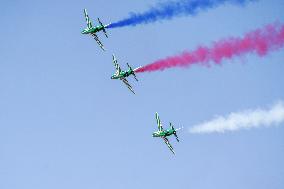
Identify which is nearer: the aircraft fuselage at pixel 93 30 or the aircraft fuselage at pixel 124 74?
the aircraft fuselage at pixel 124 74

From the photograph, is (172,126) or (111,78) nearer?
(172,126)

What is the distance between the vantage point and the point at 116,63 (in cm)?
10562

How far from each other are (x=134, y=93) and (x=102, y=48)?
342 inches

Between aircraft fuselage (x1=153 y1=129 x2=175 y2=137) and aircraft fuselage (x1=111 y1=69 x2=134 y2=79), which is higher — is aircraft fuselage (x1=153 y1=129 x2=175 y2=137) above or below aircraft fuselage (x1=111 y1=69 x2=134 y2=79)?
below

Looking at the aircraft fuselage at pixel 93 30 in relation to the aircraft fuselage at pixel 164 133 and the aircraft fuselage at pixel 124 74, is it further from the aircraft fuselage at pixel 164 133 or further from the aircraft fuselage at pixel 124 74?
the aircraft fuselage at pixel 164 133

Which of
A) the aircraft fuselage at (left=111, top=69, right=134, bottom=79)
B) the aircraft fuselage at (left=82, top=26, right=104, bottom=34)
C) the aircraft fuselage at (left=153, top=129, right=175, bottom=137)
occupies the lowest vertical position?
the aircraft fuselage at (left=153, top=129, right=175, bottom=137)

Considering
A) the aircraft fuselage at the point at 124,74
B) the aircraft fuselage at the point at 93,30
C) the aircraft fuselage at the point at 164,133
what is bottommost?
the aircraft fuselage at the point at 164,133

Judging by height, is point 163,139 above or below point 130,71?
below

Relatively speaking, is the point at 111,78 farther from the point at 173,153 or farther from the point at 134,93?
the point at 173,153

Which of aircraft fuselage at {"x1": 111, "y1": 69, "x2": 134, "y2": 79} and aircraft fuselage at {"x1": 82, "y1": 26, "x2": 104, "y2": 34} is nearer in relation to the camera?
aircraft fuselage at {"x1": 111, "y1": 69, "x2": 134, "y2": 79}

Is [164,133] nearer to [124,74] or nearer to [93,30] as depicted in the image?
[124,74]

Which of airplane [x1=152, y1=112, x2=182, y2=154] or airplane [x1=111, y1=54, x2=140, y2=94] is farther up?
airplane [x1=111, y1=54, x2=140, y2=94]

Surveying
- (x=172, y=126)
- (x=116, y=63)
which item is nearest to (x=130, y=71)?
(x=116, y=63)

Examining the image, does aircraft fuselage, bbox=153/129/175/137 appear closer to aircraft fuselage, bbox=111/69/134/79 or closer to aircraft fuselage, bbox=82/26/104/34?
aircraft fuselage, bbox=111/69/134/79
